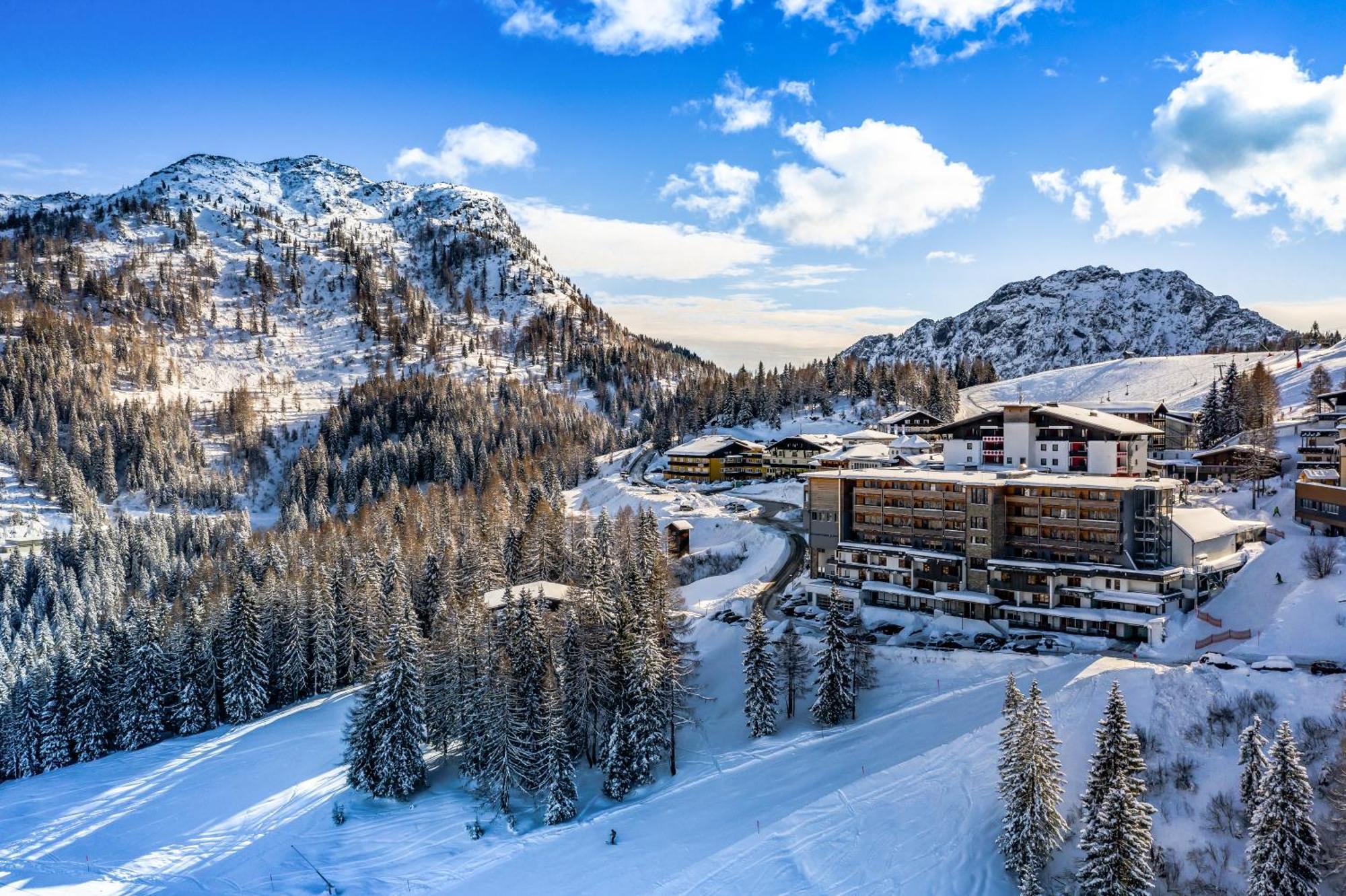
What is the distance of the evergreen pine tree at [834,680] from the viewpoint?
4522 cm

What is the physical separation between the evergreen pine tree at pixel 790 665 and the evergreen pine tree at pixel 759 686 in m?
2.46

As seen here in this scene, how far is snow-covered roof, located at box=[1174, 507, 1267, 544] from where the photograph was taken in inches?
2036

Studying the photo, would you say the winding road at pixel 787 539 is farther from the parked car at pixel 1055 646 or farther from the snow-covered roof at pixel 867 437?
the parked car at pixel 1055 646

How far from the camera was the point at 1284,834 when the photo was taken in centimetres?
2533

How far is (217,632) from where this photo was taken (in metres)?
62.4

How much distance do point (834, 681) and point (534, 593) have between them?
2509 centimetres

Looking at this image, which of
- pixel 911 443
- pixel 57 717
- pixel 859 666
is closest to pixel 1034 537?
pixel 859 666

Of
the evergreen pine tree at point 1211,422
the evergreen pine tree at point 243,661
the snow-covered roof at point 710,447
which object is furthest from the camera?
the snow-covered roof at point 710,447

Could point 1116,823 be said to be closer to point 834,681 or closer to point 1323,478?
point 834,681

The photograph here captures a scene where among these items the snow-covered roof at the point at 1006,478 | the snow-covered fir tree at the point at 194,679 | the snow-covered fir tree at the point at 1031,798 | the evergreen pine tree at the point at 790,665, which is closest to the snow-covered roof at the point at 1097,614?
the snow-covered roof at the point at 1006,478

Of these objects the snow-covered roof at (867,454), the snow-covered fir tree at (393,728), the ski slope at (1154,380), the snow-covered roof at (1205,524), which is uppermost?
the ski slope at (1154,380)

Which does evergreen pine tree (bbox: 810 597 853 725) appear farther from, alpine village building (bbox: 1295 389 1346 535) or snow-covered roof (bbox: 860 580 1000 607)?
alpine village building (bbox: 1295 389 1346 535)

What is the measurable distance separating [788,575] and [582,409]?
135083mm

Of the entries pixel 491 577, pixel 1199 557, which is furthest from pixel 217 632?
pixel 1199 557
